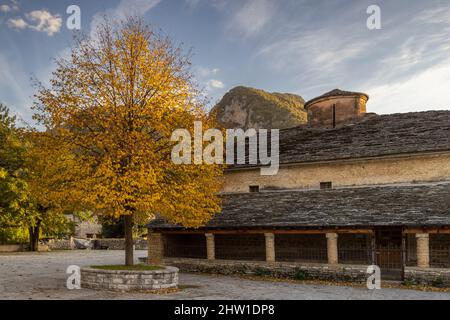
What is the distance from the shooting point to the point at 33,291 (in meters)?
14.0

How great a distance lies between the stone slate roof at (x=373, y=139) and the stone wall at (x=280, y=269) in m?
5.32

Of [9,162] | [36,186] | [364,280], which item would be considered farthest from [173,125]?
[9,162]

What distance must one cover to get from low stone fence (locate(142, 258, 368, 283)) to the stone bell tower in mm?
9336

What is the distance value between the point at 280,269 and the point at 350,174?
569 cm

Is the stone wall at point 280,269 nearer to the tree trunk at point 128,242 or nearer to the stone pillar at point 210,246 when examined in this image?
the stone pillar at point 210,246

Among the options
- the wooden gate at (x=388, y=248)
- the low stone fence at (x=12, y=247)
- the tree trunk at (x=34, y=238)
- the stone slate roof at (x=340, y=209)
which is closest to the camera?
the stone slate roof at (x=340, y=209)

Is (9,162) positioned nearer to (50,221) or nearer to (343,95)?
(50,221)

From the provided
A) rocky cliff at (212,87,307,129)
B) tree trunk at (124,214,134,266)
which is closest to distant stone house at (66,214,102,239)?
tree trunk at (124,214,134,266)

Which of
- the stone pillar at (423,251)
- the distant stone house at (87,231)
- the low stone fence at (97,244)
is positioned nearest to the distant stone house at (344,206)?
the stone pillar at (423,251)

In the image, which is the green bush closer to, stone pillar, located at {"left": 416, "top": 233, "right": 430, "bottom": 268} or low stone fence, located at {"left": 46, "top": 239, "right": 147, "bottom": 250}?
stone pillar, located at {"left": 416, "top": 233, "right": 430, "bottom": 268}

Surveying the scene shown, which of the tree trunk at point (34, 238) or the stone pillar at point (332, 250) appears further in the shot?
the tree trunk at point (34, 238)

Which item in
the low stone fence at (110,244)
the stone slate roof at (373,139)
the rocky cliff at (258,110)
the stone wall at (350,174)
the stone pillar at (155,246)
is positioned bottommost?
the low stone fence at (110,244)

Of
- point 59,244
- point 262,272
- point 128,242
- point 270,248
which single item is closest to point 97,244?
point 59,244

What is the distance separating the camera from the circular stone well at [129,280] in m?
14.2
